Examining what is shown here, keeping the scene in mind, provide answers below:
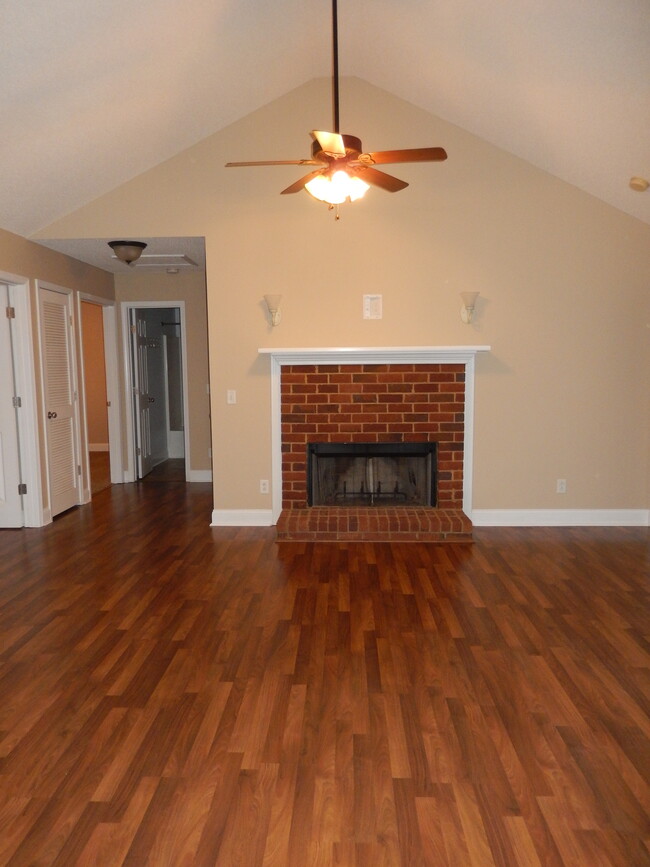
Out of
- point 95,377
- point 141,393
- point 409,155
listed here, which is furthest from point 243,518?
point 95,377

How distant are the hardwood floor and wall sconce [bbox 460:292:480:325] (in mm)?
1926

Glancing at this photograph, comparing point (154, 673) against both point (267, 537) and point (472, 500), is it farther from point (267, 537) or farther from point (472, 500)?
point (472, 500)

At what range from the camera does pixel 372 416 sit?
5.19 meters

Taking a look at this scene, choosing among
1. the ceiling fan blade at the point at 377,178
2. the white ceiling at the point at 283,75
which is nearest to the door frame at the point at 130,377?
the white ceiling at the point at 283,75

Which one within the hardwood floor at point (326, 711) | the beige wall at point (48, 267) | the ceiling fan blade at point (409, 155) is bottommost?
the hardwood floor at point (326, 711)

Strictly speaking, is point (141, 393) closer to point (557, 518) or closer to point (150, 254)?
point (150, 254)

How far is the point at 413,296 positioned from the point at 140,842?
417 cm

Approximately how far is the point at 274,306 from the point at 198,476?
2.96 metres

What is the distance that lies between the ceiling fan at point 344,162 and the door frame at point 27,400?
2.81 metres

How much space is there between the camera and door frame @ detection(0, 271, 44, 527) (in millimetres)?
5039

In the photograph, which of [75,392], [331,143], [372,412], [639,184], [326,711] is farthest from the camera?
[75,392]

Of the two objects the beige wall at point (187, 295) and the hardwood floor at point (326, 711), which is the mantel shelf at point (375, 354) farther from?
the beige wall at point (187, 295)

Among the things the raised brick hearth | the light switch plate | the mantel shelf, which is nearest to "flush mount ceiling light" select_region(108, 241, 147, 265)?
the mantel shelf

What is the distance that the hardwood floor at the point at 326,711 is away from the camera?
6.04ft
